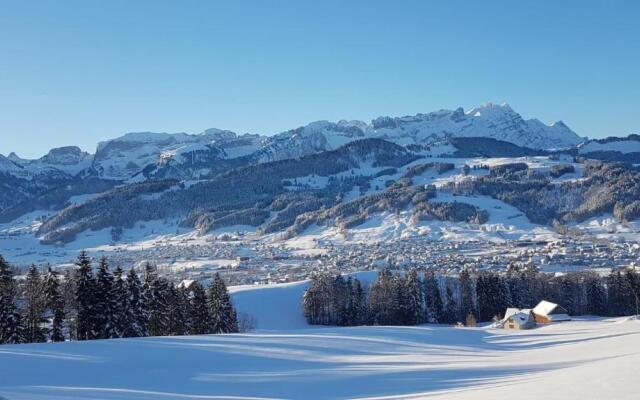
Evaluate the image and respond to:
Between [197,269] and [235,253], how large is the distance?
35294mm

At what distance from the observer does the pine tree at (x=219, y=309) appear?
47.2 metres

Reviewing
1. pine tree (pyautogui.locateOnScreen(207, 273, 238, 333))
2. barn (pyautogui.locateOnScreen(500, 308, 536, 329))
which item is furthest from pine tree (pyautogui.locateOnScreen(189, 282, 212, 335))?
barn (pyautogui.locateOnScreen(500, 308, 536, 329))

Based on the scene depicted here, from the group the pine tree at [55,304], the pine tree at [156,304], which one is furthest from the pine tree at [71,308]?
the pine tree at [156,304]

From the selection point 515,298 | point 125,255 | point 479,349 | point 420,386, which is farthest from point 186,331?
point 125,255

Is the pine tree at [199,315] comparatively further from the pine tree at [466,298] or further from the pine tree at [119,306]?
the pine tree at [466,298]

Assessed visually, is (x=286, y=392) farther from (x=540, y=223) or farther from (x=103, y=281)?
(x=540, y=223)

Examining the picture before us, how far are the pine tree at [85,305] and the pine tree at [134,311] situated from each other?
7.36ft

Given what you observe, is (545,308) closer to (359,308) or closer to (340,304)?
(359,308)

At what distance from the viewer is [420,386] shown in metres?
16.4

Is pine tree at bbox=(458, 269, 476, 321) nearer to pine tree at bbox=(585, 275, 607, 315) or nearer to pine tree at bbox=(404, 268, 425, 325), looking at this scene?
pine tree at bbox=(404, 268, 425, 325)

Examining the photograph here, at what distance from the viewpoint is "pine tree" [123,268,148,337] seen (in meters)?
39.3

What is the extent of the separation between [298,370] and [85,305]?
2112 cm

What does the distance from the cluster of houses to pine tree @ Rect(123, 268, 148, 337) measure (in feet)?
112


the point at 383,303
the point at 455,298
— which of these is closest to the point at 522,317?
the point at 383,303
